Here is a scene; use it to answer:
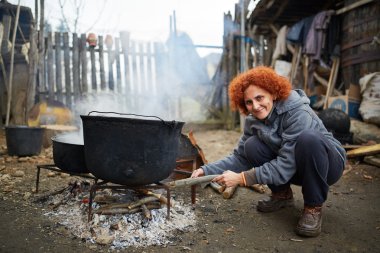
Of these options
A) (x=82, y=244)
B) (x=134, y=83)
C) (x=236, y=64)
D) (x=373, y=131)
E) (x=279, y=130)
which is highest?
(x=236, y=64)

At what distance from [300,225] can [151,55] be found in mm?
6329

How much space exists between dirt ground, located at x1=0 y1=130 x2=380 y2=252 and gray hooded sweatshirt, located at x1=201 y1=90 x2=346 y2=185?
45cm

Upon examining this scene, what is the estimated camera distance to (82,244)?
6.84ft

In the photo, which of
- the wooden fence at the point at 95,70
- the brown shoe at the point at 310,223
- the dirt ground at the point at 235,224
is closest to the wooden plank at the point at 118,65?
the wooden fence at the point at 95,70

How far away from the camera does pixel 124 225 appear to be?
7.57ft

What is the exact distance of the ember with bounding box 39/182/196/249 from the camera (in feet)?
7.09

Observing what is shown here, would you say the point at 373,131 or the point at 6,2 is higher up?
the point at 6,2

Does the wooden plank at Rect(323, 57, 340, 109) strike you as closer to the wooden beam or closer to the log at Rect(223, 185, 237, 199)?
the wooden beam

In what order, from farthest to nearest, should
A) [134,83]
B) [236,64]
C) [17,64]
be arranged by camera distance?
[236,64] → [134,83] → [17,64]

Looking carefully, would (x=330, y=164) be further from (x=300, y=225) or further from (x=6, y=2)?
(x=6, y=2)

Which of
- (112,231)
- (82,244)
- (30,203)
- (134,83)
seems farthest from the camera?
(134,83)

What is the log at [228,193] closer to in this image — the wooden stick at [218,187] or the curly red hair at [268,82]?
the wooden stick at [218,187]

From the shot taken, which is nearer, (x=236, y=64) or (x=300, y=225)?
(x=300, y=225)

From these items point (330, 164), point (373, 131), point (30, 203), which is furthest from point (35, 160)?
point (373, 131)
